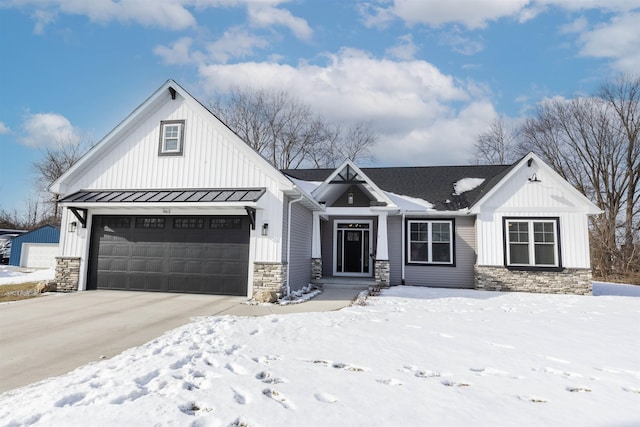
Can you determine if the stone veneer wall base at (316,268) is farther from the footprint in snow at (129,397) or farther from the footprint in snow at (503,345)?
the footprint in snow at (129,397)

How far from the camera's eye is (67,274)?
34.7ft

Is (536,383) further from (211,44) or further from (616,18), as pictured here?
(616,18)

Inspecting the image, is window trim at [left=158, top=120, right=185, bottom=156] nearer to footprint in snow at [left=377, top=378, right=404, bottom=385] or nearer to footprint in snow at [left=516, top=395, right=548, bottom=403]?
footprint in snow at [left=377, top=378, right=404, bottom=385]

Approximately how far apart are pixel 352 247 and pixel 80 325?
993 centimetres

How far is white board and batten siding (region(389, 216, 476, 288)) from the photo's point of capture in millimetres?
13047

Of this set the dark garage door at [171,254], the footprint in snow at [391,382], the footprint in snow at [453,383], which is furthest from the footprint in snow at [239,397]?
the dark garage door at [171,254]

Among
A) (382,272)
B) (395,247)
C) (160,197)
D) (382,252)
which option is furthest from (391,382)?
(395,247)

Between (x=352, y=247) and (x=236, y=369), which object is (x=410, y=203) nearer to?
(x=352, y=247)

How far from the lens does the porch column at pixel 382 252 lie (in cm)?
1263

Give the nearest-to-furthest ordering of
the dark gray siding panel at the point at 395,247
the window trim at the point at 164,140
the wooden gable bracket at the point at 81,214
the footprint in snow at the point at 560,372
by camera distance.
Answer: the footprint in snow at the point at 560,372 → the wooden gable bracket at the point at 81,214 → the window trim at the point at 164,140 → the dark gray siding panel at the point at 395,247

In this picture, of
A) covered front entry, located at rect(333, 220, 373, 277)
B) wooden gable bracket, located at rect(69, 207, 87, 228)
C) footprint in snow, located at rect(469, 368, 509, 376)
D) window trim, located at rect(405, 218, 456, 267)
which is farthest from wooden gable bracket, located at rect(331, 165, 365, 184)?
footprint in snow, located at rect(469, 368, 509, 376)

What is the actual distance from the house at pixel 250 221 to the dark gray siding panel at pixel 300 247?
0.21 feet

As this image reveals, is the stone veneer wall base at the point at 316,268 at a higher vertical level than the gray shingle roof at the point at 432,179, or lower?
lower

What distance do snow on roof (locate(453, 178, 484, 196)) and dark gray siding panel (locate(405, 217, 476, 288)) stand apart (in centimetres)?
159
